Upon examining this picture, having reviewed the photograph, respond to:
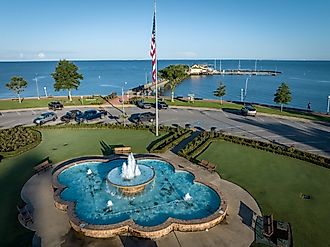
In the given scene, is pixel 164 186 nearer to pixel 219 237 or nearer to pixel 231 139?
pixel 219 237

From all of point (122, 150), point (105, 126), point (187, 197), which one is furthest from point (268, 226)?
point (105, 126)

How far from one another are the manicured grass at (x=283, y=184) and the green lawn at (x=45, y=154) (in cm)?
1004

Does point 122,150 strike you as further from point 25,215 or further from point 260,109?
point 260,109

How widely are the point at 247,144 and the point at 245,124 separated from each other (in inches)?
408

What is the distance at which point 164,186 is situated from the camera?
75.1ft

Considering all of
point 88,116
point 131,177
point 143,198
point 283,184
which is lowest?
point 283,184

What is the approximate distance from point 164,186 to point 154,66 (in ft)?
48.1

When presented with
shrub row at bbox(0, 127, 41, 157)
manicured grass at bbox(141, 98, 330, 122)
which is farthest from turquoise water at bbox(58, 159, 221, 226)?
manicured grass at bbox(141, 98, 330, 122)

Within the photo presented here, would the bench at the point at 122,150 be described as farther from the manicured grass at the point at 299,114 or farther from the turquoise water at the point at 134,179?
the manicured grass at the point at 299,114

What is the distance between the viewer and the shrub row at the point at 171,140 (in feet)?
102

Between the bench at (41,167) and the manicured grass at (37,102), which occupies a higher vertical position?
the manicured grass at (37,102)

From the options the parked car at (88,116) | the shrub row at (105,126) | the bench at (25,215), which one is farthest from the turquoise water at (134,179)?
the parked car at (88,116)

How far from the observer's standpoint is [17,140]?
3312cm

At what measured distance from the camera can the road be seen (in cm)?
3494
